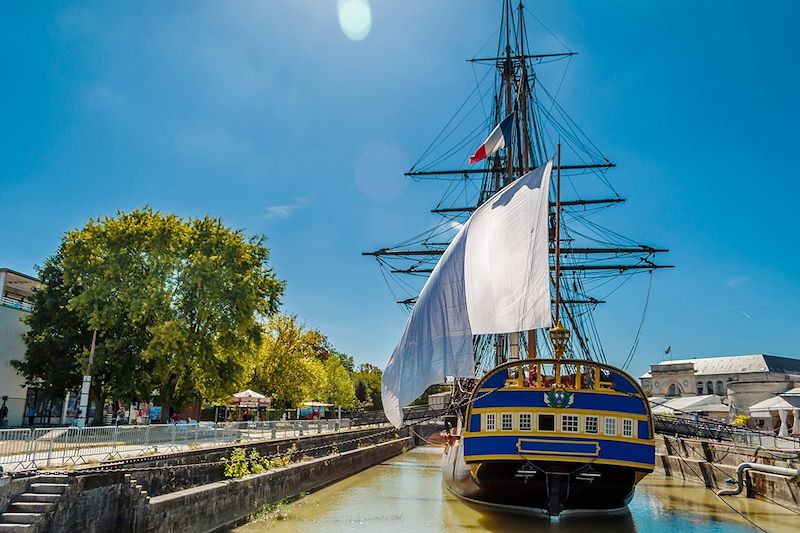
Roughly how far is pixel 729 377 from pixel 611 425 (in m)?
77.3

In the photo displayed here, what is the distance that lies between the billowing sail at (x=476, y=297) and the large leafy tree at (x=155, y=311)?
12704 millimetres

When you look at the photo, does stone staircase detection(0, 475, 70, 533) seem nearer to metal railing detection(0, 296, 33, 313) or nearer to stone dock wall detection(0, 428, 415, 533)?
stone dock wall detection(0, 428, 415, 533)

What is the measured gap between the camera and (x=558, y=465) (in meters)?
15.8

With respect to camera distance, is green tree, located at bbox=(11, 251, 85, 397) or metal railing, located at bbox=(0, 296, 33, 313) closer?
Answer: green tree, located at bbox=(11, 251, 85, 397)

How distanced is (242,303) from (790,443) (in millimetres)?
25801

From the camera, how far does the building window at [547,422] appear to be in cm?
1585

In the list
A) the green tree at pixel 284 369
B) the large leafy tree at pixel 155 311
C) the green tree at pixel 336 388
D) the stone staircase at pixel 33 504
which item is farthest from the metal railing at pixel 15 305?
the green tree at pixel 336 388

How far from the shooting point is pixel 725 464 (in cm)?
2508

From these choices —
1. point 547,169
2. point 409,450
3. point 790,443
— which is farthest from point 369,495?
point 409,450

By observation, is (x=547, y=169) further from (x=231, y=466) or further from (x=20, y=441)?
(x=20, y=441)

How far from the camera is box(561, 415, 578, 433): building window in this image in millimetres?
15750

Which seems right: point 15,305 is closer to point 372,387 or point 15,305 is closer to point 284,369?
point 284,369

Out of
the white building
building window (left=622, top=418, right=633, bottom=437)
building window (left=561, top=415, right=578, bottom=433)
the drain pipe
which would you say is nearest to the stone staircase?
building window (left=561, top=415, right=578, bottom=433)

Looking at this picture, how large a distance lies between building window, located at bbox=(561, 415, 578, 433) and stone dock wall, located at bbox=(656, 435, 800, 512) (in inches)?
335
